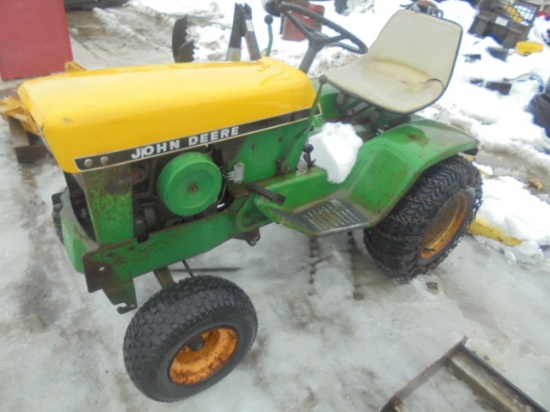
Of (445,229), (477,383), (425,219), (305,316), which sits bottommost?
(305,316)

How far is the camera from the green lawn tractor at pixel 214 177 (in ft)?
4.88

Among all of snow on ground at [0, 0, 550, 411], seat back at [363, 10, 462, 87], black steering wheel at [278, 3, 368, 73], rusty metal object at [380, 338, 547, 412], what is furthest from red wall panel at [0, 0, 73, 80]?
rusty metal object at [380, 338, 547, 412]

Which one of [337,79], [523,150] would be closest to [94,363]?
[337,79]

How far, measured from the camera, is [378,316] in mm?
2369

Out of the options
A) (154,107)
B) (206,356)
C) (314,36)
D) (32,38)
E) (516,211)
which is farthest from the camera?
(32,38)

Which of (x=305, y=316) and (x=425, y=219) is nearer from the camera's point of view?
(x=425, y=219)

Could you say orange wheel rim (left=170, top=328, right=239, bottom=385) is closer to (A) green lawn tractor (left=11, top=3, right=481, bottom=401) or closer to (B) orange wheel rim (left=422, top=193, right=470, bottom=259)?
(A) green lawn tractor (left=11, top=3, right=481, bottom=401)

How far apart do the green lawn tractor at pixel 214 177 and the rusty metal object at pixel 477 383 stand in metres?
0.53

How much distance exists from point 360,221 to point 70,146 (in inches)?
52.9

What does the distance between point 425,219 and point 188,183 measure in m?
1.23

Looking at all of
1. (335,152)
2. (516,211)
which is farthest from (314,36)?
(516,211)

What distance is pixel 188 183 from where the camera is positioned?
1.62 meters

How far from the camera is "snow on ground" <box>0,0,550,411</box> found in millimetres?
1954

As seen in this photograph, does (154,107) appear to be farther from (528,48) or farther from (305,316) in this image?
(528,48)
